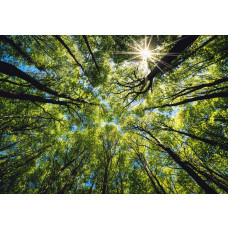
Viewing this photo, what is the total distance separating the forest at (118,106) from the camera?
4102 millimetres

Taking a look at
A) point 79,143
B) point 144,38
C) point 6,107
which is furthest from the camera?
point 79,143

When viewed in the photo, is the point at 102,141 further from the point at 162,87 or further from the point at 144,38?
the point at 144,38

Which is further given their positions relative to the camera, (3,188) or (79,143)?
(3,188)

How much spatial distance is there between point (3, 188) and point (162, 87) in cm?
1995

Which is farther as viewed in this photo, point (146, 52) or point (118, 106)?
point (118, 106)

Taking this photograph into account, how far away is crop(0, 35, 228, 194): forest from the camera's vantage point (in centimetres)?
410

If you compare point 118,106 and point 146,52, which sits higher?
point 118,106

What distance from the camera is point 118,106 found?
8328 mm
